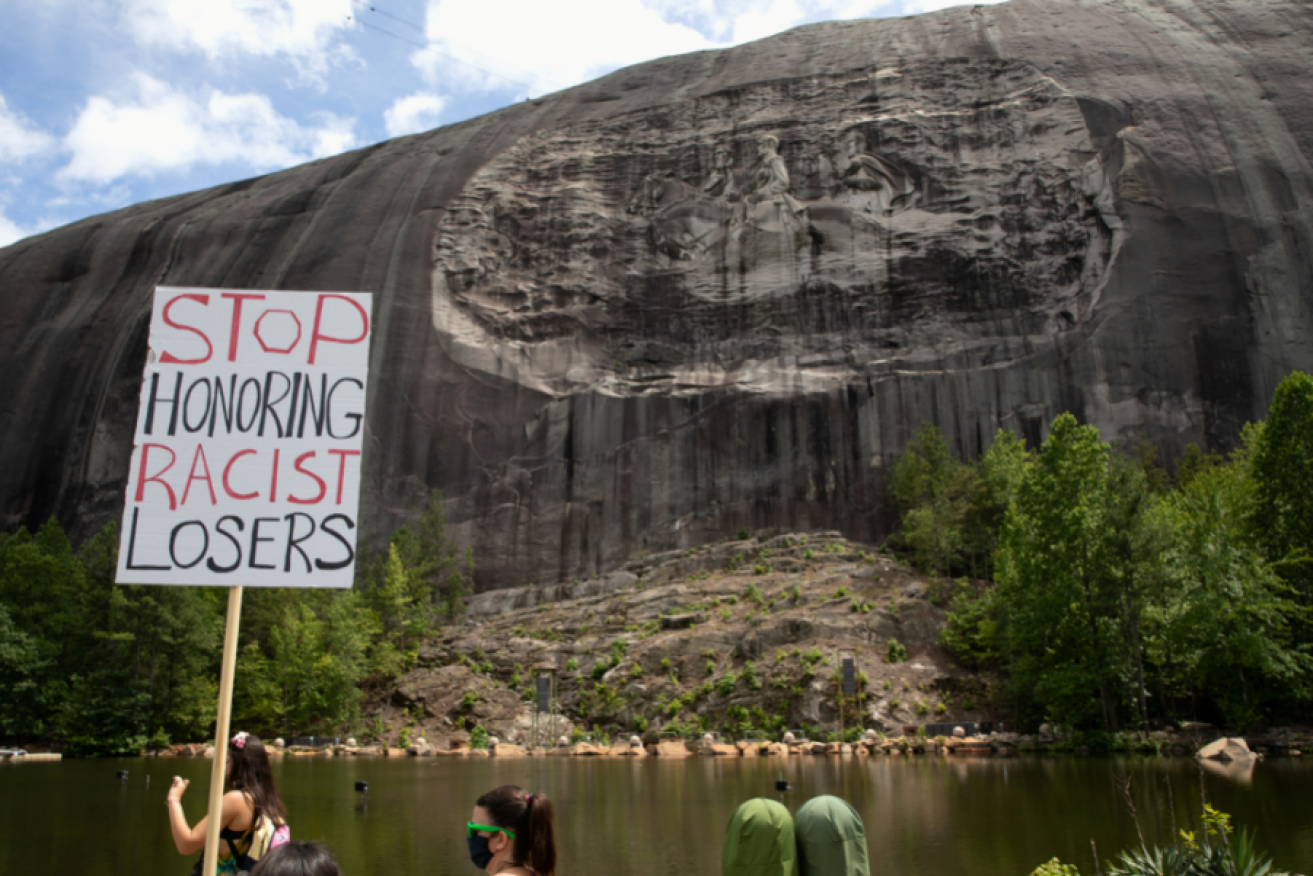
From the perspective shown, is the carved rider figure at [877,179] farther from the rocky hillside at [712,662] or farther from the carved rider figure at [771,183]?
the rocky hillside at [712,662]

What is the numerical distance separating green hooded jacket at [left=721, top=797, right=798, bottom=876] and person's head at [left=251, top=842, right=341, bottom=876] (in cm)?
192

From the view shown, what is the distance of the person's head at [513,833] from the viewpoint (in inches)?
152

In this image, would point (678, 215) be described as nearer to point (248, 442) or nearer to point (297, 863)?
point (248, 442)

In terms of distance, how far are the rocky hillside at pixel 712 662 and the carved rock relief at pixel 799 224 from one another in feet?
66.2

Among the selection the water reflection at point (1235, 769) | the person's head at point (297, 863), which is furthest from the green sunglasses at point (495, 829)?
the water reflection at point (1235, 769)

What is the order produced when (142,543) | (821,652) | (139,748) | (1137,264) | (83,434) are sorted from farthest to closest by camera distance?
(83,434) < (1137,264) < (139,748) < (821,652) < (142,543)

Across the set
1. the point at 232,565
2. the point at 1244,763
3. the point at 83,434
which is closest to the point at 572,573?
the point at 83,434

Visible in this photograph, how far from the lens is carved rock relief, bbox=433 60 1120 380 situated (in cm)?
5731

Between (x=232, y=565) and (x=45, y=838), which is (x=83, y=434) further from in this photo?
(x=232, y=565)

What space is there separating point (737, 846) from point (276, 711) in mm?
37185

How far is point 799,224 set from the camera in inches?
2395

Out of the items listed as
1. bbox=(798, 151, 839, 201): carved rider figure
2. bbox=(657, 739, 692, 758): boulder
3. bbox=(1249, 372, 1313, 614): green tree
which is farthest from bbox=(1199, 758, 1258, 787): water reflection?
bbox=(798, 151, 839, 201): carved rider figure

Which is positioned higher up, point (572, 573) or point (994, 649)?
point (572, 573)

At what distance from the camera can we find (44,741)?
3722cm
